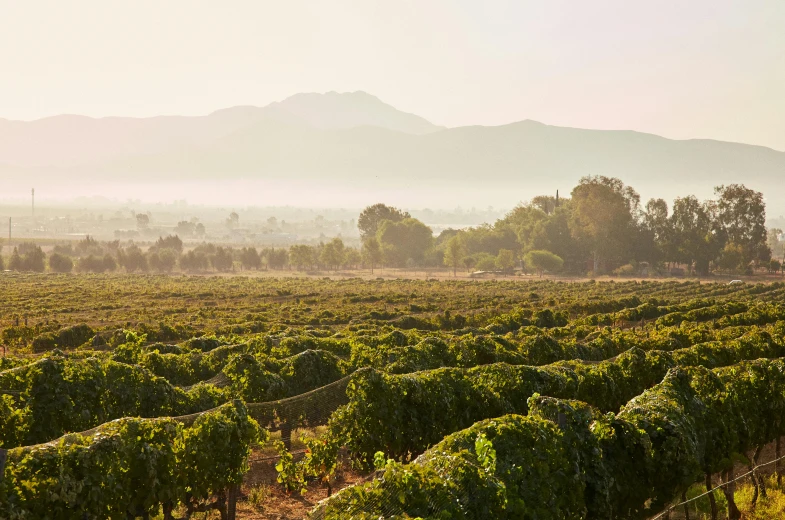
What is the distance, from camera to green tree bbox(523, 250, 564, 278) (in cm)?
14662

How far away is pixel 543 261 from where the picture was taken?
146 meters

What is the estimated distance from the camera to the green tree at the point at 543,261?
146625 millimetres

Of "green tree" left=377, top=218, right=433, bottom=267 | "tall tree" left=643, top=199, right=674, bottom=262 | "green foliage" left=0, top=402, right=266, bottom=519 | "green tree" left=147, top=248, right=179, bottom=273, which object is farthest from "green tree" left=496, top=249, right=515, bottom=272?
"green foliage" left=0, top=402, right=266, bottom=519

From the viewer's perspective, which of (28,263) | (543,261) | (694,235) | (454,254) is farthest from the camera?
(454,254)

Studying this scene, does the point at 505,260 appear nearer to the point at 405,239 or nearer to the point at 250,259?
the point at 405,239

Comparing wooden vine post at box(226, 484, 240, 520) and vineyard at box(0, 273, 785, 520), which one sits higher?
vineyard at box(0, 273, 785, 520)

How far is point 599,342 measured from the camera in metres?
31.1

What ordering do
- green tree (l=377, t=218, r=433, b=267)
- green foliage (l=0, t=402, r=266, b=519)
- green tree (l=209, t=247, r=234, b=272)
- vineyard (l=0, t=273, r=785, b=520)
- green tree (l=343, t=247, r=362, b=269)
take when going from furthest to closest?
green tree (l=377, t=218, r=433, b=267)
green tree (l=343, t=247, r=362, b=269)
green tree (l=209, t=247, r=234, b=272)
vineyard (l=0, t=273, r=785, b=520)
green foliage (l=0, t=402, r=266, b=519)

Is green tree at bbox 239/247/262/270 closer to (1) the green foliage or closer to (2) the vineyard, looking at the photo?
(2) the vineyard

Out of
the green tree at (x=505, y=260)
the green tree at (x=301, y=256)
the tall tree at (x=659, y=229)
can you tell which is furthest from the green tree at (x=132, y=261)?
the tall tree at (x=659, y=229)

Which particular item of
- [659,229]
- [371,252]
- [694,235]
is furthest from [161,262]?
[694,235]

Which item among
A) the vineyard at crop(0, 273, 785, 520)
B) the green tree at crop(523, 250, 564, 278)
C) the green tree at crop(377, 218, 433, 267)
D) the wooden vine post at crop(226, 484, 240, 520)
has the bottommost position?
the wooden vine post at crop(226, 484, 240, 520)

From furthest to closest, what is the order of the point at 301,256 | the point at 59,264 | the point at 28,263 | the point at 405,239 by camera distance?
the point at 405,239 → the point at 301,256 → the point at 59,264 → the point at 28,263

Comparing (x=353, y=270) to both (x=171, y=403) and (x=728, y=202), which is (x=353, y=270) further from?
(x=171, y=403)
